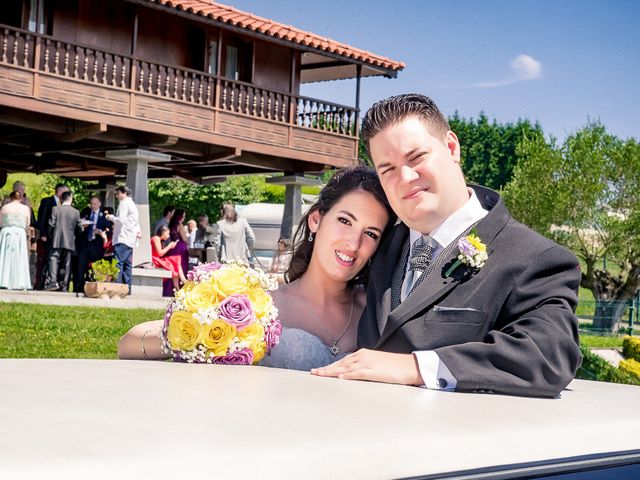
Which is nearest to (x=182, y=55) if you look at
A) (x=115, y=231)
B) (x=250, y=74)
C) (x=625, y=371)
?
(x=250, y=74)

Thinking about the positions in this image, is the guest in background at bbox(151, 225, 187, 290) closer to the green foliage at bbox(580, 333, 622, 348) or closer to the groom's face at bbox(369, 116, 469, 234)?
the green foliage at bbox(580, 333, 622, 348)

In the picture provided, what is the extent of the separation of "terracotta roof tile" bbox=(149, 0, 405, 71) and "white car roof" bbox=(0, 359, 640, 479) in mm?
18449

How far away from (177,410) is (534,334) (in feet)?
3.77

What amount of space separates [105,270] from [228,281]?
1311 cm

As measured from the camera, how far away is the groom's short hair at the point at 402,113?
104 inches

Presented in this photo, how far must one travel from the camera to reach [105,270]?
50.1ft

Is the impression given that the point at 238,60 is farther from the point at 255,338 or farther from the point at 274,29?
the point at 255,338

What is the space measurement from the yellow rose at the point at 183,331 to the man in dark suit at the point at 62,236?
1383cm

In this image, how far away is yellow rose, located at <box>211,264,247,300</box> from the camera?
2.60m

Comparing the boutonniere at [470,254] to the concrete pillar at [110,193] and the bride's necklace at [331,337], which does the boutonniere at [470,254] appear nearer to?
the bride's necklace at [331,337]

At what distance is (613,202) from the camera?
33406 mm

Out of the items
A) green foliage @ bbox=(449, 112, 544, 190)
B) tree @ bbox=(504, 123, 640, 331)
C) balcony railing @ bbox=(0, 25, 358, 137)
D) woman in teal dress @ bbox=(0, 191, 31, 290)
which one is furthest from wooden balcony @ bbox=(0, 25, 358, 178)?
green foliage @ bbox=(449, 112, 544, 190)

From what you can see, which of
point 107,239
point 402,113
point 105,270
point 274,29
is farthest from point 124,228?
point 402,113

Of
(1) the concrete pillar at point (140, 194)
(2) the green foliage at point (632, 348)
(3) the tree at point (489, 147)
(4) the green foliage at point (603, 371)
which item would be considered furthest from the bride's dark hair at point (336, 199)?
(3) the tree at point (489, 147)
